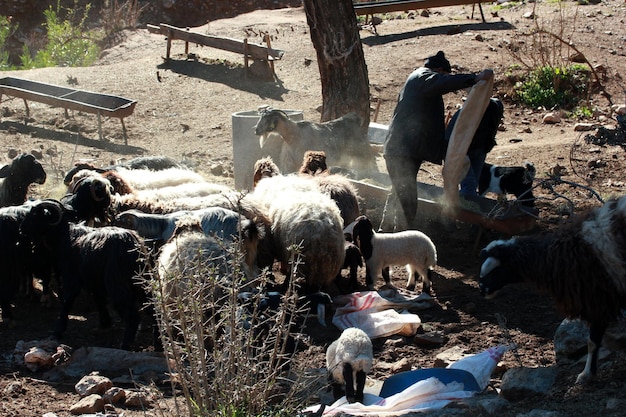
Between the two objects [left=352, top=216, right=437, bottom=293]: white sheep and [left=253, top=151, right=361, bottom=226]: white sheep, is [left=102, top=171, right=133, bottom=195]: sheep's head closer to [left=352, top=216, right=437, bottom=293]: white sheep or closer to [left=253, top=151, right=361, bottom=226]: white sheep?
[left=253, top=151, right=361, bottom=226]: white sheep

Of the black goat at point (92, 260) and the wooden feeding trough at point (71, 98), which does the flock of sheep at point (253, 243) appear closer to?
the black goat at point (92, 260)

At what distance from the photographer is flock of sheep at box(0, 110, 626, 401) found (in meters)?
5.42

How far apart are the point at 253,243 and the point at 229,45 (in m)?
11.3

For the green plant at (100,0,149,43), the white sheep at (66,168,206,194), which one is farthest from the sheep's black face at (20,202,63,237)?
the green plant at (100,0,149,43)

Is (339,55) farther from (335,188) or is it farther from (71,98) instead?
(71,98)

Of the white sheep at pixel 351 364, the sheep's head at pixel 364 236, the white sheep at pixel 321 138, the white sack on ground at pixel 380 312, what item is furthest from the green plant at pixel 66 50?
the white sheep at pixel 351 364

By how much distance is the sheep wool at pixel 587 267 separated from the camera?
17.3 feet

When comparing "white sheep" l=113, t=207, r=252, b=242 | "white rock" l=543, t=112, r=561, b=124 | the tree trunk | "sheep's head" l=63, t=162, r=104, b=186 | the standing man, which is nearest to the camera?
"white sheep" l=113, t=207, r=252, b=242

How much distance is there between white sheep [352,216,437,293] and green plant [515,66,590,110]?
797 centimetres

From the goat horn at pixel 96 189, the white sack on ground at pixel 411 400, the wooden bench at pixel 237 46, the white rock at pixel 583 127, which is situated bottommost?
the white sack on ground at pixel 411 400

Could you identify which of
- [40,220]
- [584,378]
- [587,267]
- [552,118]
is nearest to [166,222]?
[40,220]

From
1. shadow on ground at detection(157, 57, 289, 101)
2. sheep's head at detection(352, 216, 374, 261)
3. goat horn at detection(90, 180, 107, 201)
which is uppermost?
shadow on ground at detection(157, 57, 289, 101)

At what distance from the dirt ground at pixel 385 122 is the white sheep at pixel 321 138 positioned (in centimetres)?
112

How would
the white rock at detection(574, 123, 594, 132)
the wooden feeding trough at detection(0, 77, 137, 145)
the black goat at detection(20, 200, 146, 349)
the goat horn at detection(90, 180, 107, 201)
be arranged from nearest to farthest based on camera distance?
the black goat at detection(20, 200, 146, 349), the goat horn at detection(90, 180, 107, 201), the white rock at detection(574, 123, 594, 132), the wooden feeding trough at detection(0, 77, 137, 145)
